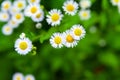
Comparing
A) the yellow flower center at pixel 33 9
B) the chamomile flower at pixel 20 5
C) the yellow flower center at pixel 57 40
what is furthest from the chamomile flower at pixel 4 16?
the yellow flower center at pixel 57 40

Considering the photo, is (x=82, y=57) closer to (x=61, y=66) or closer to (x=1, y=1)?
(x=61, y=66)

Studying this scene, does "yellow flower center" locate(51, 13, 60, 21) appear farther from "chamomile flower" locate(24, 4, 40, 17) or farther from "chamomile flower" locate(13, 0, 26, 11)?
"chamomile flower" locate(13, 0, 26, 11)

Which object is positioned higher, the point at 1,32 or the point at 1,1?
the point at 1,1

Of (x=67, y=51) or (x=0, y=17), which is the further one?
(x=67, y=51)

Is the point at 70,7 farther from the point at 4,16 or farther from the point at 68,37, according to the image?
the point at 4,16

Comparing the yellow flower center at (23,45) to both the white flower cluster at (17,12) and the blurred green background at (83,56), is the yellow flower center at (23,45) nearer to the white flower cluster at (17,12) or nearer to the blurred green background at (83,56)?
the white flower cluster at (17,12)

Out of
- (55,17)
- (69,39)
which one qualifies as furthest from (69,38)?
(55,17)

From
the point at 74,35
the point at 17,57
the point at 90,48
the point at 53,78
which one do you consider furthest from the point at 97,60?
the point at 74,35
